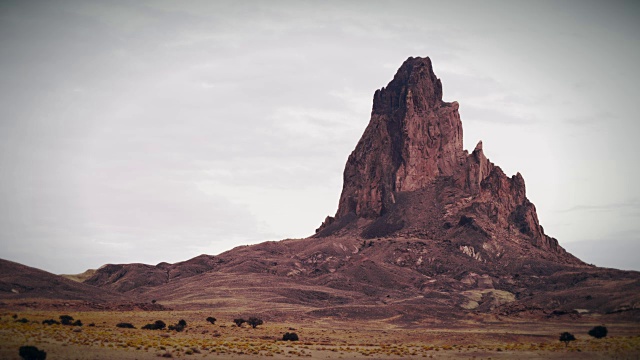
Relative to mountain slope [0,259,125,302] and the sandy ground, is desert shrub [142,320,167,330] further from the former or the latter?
mountain slope [0,259,125,302]

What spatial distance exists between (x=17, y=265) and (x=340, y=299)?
78.5m

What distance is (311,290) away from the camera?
176 meters

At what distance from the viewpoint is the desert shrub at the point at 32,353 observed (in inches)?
2121

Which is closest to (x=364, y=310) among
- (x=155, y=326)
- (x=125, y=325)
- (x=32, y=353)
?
(x=155, y=326)

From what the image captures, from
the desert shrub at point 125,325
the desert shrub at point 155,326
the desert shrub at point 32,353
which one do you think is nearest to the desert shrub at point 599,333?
the desert shrub at point 155,326

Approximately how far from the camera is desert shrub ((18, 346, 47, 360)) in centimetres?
5388

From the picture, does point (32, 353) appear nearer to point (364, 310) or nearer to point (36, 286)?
point (36, 286)

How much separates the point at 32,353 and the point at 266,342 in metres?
31.7

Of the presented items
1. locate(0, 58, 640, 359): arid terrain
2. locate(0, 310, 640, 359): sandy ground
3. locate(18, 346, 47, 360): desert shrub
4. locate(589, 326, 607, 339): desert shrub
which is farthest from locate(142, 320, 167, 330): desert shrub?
locate(589, 326, 607, 339): desert shrub

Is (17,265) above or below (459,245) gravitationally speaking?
below

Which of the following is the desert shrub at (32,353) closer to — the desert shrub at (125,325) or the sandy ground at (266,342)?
the sandy ground at (266,342)

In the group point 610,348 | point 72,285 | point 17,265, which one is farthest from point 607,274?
point 17,265

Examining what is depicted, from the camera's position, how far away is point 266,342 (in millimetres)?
79875

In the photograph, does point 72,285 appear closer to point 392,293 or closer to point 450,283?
point 392,293
